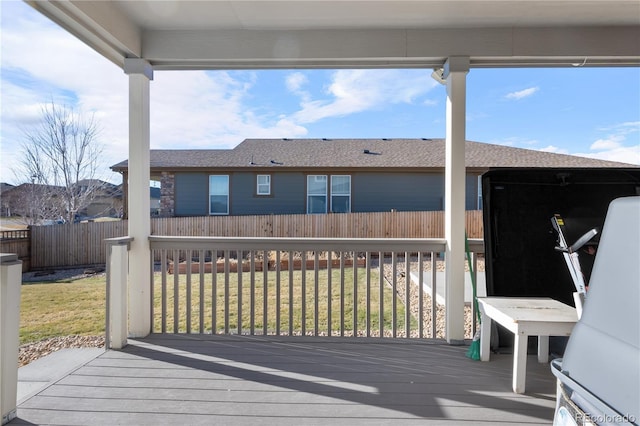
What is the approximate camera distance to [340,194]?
1130 cm

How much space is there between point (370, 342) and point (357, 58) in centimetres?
255

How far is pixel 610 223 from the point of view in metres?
1.15

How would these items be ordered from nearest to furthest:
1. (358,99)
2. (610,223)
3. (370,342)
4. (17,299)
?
1. (610,223)
2. (17,299)
3. (370,342)
4. (358,99)

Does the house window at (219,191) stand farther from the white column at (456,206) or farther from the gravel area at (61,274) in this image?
the white column at (456,206)

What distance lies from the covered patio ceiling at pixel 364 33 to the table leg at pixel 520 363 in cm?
232

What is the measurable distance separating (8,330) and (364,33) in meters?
3.29

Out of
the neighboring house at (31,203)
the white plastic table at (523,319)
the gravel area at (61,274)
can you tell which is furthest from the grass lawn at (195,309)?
the neighboring house at (31,203)

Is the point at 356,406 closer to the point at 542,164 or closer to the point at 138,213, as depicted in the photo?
the point at 138,213

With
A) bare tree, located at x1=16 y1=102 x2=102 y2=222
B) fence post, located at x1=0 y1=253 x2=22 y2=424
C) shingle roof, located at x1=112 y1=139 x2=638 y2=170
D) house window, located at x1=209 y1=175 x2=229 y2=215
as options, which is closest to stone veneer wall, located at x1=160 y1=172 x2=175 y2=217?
shingle roof, located at x1=112 y1=139 x2=638 y2=170

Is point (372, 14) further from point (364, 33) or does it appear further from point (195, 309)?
point (195, 309)

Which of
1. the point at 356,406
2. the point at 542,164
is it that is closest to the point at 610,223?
the point at 356,406

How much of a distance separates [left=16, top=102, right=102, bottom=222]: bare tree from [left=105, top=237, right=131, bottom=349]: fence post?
9.17 meters

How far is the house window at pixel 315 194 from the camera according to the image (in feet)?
37.2

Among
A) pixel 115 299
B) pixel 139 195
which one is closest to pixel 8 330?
pixel 115 299
